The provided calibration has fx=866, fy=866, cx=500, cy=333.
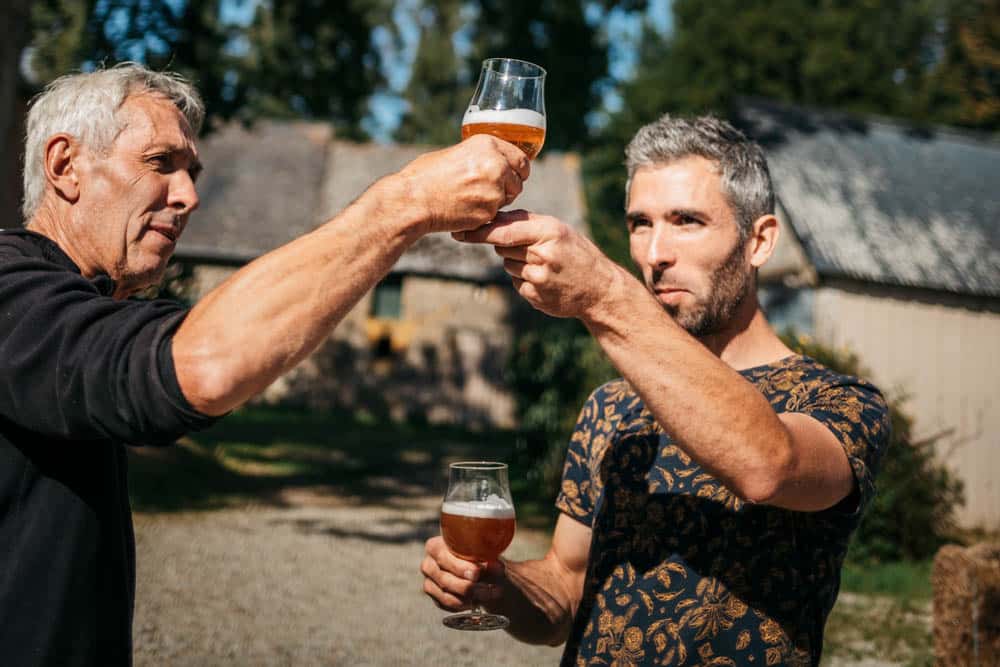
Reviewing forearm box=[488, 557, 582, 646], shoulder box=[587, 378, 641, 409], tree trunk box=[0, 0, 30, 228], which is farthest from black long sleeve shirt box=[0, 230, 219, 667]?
tree trunk box=[0, 0, 30, 228]

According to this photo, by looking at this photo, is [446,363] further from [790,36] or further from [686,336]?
[686,336]

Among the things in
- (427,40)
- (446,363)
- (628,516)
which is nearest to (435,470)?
(446,363)

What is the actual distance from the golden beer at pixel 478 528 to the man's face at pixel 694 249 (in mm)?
859

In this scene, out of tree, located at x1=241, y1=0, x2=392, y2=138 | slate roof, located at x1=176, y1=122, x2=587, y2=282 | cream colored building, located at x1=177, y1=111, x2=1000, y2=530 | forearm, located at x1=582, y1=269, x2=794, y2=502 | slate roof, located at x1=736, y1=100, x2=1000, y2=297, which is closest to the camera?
forearm, located at x1=582, y1=269, x2=794, y2=502

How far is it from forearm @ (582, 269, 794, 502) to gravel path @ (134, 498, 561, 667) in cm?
560

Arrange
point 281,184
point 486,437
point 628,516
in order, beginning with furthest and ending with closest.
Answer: point 281,184, point 486,437, point 628,516

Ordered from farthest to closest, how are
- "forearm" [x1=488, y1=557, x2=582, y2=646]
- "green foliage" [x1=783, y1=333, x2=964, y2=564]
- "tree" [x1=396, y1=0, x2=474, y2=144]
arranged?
"tree" [x1=396, y1=0, x2=474, y2=144] < "green foliage" [x1=783, y1=333, x2=964, y2=564] < "forearm" [x1=488, y1=557, x2=582, y2=646]

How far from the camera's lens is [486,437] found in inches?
870

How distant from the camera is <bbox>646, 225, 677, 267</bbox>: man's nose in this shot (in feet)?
8.83

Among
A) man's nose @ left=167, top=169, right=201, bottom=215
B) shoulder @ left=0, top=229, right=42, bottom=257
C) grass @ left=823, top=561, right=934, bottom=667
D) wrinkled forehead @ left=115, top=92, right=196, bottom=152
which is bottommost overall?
grass @ left=823, top=561, right=934, bottom=667

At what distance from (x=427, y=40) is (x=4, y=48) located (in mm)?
36381

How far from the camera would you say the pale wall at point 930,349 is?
15.3 m

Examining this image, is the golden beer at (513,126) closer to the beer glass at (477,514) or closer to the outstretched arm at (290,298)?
the outstretched arm at (290,298)

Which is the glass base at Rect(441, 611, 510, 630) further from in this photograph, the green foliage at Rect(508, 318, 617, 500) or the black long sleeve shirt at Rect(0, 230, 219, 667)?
the green foliage at Rect(508, 318, 617, 500)
